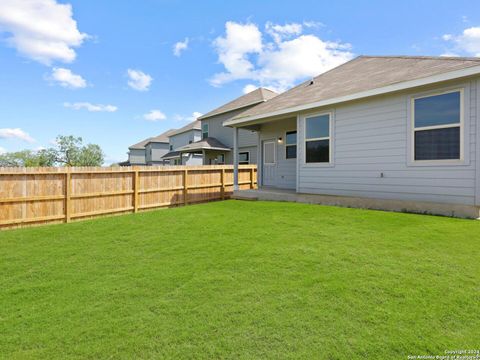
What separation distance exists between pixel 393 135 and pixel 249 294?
584 cm

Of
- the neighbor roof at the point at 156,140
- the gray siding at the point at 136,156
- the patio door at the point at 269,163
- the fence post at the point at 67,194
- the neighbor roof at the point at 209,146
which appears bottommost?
the fence post at the point at 67,194

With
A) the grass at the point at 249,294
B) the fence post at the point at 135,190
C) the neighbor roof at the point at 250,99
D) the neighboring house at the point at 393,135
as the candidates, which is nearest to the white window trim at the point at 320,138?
the neighboring house at the point at 393,135

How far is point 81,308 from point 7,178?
18.3 ft

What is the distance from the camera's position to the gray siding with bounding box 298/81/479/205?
5.28 m

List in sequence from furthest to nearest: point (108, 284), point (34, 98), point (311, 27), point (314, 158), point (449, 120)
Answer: point (34, 98)
point (311, 27)
point (314, 158)
point (449, 120)
point (108, 284)

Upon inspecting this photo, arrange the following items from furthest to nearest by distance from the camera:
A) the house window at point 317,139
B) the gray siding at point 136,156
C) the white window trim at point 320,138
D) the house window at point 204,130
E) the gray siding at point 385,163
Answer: the gray siding at point 136,156, the house window at point 204,130, the house window at point 317,139, the white window trim at point 320,138, the gray siding at point 385,163

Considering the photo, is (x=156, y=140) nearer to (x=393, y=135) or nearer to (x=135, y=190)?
(x=135, y=190)

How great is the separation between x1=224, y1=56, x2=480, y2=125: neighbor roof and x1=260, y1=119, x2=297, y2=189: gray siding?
1389 mm

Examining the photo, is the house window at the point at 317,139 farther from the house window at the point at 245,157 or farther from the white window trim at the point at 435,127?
the house window at the point at 245,157

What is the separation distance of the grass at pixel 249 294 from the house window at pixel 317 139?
11.5 feet

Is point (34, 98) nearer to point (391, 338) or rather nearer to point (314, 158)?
point (314, 158)

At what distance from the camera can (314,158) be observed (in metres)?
8.14

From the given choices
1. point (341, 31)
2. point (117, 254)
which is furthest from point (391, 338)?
point (341, 31)

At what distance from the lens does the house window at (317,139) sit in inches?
307
